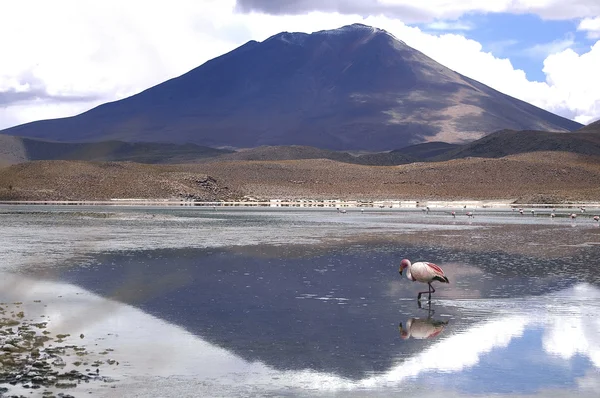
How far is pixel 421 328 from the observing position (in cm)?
1747

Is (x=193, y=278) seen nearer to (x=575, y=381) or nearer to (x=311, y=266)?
(x=311, y=266)

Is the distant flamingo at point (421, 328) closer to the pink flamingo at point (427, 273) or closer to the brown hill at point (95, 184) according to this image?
the pink flamingo at point (427, 273)

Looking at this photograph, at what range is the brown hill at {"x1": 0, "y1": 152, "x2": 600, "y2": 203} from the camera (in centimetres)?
11019

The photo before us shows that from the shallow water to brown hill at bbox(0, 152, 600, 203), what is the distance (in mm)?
73147

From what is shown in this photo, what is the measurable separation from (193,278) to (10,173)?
9583cm

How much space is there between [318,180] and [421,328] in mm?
120419

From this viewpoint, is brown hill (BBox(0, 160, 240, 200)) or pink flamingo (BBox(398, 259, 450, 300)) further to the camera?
brown hill (BBox(0, 160, 240, 200))

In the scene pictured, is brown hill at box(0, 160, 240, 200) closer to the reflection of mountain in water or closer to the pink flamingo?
the reflection of mountain in water

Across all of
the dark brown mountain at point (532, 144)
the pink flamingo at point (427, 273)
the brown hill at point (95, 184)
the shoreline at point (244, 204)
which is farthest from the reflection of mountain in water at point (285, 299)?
the dark brown mountain at point (532, 144)

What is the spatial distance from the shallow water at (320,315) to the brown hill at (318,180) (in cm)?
7315

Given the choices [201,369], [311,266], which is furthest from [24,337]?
[311,266]

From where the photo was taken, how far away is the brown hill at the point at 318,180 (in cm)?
11019

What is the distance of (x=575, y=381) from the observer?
13.3 meters

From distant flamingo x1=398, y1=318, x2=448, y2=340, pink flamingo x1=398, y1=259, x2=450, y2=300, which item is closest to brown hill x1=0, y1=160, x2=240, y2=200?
pink flamingo x1=398, y1=259, x2=450, y2=300
